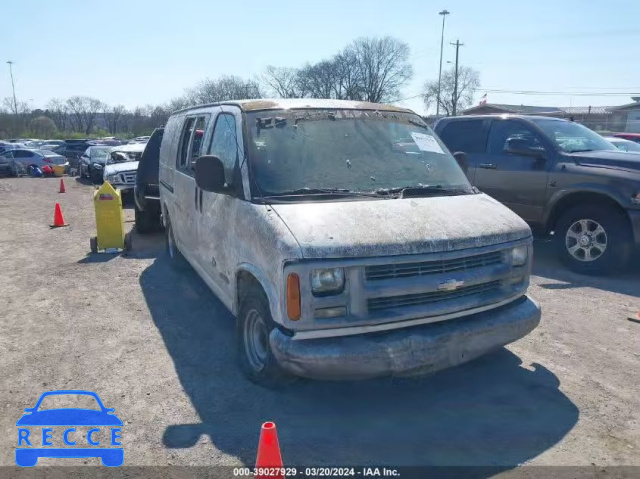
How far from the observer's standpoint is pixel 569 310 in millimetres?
5695

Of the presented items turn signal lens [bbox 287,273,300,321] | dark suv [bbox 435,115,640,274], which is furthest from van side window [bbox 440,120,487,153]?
turn signal lens [bbox 287,273,300,321]

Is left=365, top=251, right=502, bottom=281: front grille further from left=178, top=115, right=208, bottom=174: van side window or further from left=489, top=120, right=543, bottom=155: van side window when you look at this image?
left=489, top=120, right=543, bottom=155: van side window

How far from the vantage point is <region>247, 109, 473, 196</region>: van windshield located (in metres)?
4.00

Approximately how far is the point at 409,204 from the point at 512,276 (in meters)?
0.91

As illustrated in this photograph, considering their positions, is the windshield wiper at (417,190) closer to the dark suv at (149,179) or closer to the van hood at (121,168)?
the dark suv at (149,179)

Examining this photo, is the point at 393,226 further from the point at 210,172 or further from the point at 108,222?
the point at 108,222

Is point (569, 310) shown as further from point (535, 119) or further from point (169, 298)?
point (169, 298)

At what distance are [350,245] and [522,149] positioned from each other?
4.95 m

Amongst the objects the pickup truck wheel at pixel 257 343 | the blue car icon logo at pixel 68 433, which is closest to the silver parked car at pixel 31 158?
the blue car icon logo at pixel 68 433

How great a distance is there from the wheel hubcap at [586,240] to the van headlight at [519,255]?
3.48 metres

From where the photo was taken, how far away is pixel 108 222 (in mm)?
8250

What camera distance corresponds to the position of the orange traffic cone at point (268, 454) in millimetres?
2617

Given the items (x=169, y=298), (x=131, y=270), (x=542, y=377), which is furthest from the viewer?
(x=131, y=270)

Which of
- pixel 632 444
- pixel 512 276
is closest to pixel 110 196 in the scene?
pixel 512 276
